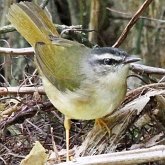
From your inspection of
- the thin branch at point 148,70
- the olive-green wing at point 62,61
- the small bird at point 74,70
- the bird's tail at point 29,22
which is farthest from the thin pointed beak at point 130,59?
the bird's tail at point 29,22

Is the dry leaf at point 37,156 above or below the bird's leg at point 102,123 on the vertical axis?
below

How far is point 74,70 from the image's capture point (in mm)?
3418

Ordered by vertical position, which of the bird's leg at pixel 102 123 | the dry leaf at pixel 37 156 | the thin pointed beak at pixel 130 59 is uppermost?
the thin pointed beak at pixel 130 59

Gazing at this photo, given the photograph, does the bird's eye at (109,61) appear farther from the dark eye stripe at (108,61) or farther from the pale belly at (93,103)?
the pale belly at (93,103)

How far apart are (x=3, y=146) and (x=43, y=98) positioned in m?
0.44

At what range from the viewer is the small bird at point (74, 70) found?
3.23 meters

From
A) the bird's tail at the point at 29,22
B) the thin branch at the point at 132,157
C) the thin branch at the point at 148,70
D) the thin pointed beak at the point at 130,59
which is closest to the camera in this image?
the thin branch at the point at 132,157

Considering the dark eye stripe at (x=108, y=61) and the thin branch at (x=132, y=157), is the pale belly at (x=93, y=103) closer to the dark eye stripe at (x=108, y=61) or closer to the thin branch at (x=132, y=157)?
the dark eye stripe at (x=108, y=61)

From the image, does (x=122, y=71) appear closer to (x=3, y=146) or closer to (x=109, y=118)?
(x=109, y=118)

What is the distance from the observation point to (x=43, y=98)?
377 cm

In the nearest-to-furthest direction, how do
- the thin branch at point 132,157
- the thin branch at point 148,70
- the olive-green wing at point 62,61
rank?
1. the thin branch at point 132,157
2. the olive-green wing at point 62,61
3. the thin branch at point 148,70

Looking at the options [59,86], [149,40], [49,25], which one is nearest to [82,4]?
[149,40]

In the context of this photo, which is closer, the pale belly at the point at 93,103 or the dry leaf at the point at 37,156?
the dry leaf at the point at 37,156

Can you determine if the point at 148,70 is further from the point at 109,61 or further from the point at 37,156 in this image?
the point at 37,156
